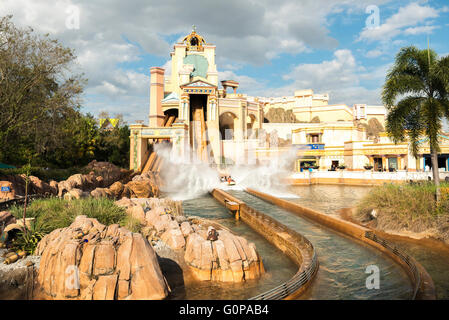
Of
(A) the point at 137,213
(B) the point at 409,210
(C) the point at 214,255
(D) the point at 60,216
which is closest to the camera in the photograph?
(C) the point at 214,255

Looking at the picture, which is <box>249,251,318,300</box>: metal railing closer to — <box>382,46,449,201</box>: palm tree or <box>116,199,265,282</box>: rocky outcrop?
<box>116,199,265,282</box>: rocky outcrop

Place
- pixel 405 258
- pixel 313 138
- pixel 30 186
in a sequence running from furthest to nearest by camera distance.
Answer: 1. pixel 313 138
2. pixel 30 186
3. pixel 405 258

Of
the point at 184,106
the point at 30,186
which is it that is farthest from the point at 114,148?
the point at 30,186

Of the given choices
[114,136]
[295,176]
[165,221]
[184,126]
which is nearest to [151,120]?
[114,136]

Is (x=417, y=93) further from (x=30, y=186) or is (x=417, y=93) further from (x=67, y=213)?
(x=30, y=186)

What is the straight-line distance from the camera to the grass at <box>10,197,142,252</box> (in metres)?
8.20

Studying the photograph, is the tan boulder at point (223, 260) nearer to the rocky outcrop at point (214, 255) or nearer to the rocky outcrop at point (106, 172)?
the rocky outcrop at point (214, 255)

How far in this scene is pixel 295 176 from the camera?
33.1 metres

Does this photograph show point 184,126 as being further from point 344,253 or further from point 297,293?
point 297,293

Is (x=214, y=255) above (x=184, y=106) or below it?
below

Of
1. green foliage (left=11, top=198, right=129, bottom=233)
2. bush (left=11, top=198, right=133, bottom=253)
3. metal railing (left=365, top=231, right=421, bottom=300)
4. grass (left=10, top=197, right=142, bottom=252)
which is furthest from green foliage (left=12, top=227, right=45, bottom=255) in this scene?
metal railing (left=365, top=231, right=421, bottom=300)

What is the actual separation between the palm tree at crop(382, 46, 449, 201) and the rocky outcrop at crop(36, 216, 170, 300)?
11529 millimetres

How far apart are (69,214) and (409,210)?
11647 millimetres

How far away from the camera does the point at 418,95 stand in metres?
12.3
